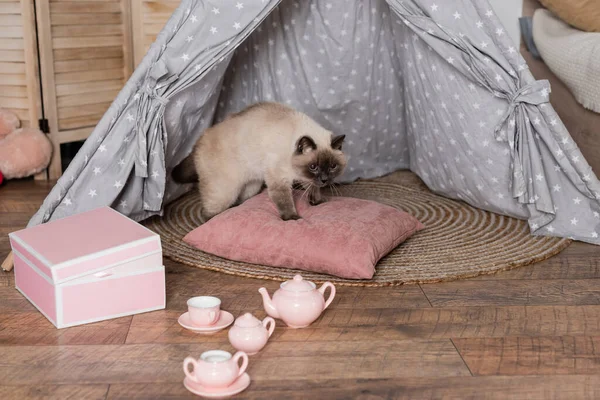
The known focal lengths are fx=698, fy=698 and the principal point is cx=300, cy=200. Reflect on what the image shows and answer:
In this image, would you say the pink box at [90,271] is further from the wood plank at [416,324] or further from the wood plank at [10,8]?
the wood plank at [10,8]

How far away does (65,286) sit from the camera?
1.91 meters

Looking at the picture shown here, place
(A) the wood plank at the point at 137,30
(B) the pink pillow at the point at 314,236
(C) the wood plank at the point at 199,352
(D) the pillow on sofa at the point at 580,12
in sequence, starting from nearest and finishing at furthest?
(C) the wood plank at the point at 199,352, (B) the pink pillow at the point at 314,236, (D) the pillow on sofa at the point at 580,12, (A) the wood plank at the point at 137,30

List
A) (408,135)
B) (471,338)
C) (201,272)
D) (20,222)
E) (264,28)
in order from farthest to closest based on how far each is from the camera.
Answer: (408,135), (264,28), (20,222), (201,272), (471,338)

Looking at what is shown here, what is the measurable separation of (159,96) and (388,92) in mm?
1349

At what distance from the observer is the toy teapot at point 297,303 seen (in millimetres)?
1887

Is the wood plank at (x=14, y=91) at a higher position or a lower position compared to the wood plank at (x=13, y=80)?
lower

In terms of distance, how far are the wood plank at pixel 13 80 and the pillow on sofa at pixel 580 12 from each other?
2.70 metres

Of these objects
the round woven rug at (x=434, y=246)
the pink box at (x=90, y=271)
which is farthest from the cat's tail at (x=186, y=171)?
the pink box at (x=90, y=271)

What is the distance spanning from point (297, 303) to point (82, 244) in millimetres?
659

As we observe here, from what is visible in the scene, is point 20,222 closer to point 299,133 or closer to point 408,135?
point 299,133

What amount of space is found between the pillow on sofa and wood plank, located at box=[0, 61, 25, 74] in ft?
8.85

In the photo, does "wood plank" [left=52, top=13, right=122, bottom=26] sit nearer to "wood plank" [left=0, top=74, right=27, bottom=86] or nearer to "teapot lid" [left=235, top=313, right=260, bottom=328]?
"wood plank" [left=0, top=74, right=27, bottom=86]

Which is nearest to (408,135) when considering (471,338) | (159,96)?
(159,96)

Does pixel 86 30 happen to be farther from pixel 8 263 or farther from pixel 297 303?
pixel 297 303
